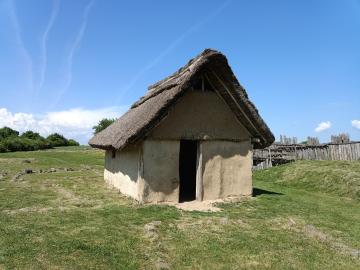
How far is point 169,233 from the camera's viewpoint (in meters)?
8.81

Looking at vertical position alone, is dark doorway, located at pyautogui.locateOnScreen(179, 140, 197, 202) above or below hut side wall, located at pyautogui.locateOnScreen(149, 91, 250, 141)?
below

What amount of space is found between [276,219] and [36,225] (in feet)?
21.7

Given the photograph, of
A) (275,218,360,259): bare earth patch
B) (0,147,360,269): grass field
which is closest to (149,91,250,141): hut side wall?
(0,147,360,269): grass field

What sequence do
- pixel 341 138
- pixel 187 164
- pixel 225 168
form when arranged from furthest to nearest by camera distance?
pixel 341 138 → pixel 187 164 → pixel 225 168

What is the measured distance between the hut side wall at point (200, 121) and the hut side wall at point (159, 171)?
346mm

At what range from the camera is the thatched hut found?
1188cm

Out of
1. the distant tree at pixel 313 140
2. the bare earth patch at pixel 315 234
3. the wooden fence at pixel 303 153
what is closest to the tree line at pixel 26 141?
the wooden fence at pixel 303 153

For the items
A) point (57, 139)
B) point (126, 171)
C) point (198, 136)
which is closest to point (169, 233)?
point (198, 136)

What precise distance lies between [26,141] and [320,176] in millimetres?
40472

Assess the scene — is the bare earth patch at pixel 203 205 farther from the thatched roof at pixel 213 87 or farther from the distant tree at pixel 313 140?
the distant tree at pixel 313 140

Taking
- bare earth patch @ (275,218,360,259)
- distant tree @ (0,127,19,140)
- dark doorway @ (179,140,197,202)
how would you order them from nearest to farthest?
bare earth patch @ (275,218,360,259) < dark doorway @ (179,140,197,202) < distant tree @ (0,127,19,140)

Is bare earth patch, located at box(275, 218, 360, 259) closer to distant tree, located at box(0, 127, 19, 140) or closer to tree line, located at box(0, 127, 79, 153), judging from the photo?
tree line, located at box(0, 127, 79, 153)

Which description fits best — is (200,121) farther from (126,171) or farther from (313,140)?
(313,140)

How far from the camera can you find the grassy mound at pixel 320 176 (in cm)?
1630
